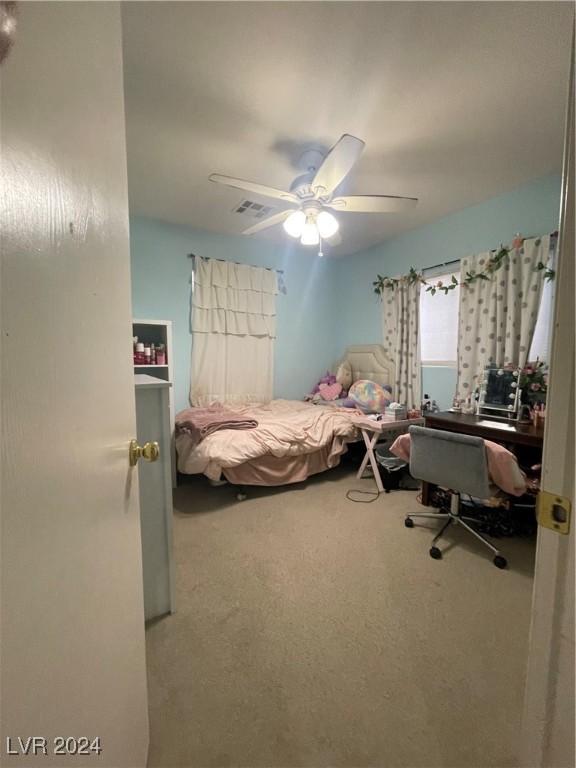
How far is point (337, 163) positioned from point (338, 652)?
7.76 feet

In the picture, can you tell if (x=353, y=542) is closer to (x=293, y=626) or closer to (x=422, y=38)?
(x=293, y=626)

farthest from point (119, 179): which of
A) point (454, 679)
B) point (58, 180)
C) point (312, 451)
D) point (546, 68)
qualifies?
point (312, 451)

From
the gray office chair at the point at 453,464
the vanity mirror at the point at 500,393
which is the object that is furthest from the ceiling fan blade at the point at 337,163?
the vanity mirror at the point at 500,393

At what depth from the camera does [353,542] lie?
2.05 metres

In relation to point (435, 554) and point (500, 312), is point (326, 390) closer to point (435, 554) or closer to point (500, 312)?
point (500, 312)

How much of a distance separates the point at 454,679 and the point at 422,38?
2672mm

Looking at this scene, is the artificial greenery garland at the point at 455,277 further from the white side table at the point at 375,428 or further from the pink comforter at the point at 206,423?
the pink comforter at the point at 206,423

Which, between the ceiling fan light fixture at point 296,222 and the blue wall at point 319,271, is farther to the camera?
the blue wall at point 319,271

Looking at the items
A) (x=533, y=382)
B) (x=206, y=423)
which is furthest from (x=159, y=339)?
(x=533, y=382)

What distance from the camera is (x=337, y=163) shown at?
5.49 feet

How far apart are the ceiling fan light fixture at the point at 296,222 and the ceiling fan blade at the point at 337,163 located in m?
0.18

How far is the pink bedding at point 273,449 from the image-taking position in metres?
2.43

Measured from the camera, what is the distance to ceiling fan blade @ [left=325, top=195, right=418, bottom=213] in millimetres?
1976

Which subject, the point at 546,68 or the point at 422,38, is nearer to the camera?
the point at 422,38
